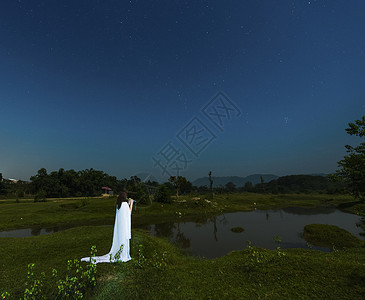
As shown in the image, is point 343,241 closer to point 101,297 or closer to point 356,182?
point 356,182

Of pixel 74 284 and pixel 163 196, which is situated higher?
pixel 163 196

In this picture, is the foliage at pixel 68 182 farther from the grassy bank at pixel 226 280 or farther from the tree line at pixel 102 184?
the grassy bank at pixel 226 280

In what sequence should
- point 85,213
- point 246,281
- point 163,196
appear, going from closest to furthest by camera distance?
1. point 246,281
2. point 85,213
3. point 163,196

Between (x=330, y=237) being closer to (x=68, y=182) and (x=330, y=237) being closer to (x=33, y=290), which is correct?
(x=33, y=290)

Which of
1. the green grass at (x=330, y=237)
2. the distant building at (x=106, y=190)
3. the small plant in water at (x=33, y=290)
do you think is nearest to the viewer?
the small plant in water at (x=33, y=290)

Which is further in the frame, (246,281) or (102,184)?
(102,184)

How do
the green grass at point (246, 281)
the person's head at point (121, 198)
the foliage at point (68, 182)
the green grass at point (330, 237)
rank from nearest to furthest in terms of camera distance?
the green grass at point (246, 281) → the person's head at point (121, 198) → the green grass at point (330, 237) → the foliage at point (68, 182)

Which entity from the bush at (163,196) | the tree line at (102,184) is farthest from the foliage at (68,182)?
the bush at (163,196)

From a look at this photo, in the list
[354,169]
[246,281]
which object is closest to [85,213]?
[246,281]

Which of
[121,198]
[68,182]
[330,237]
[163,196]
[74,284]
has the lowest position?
[330,237]

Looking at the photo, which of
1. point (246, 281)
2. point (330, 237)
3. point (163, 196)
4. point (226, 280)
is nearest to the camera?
point (246, 281)

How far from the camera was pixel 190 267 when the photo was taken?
→ 8.30 metres

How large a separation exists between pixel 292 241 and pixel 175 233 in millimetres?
12636

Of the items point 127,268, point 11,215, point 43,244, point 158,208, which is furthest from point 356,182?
point 11,215
